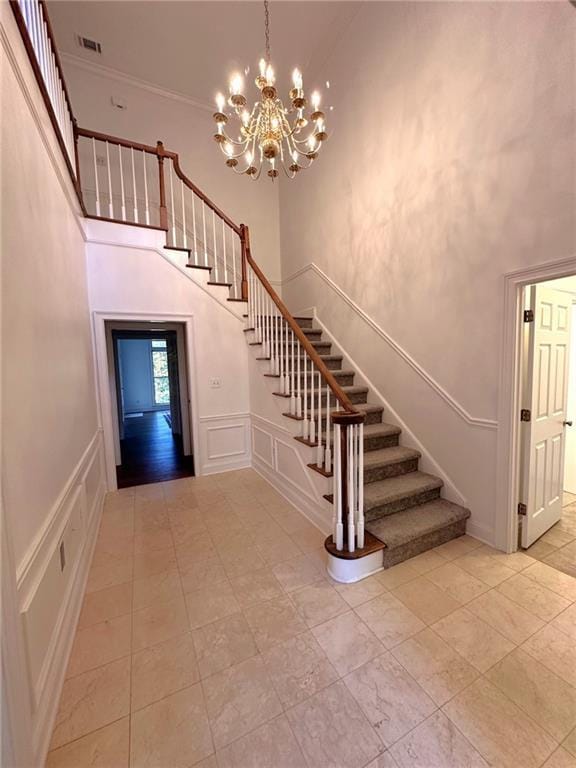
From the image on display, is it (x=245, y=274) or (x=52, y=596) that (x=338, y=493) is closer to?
(x=52, y=596)

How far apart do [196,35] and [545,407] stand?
5.64 metres

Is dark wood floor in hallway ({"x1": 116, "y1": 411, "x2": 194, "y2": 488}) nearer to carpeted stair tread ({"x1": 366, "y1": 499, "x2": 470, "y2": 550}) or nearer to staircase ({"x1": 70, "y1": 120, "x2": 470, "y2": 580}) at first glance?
staircase ({"x1": 70, "y1": 120, "x2": 470, "y2": 580})

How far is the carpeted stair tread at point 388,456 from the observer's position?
2807 millimetres

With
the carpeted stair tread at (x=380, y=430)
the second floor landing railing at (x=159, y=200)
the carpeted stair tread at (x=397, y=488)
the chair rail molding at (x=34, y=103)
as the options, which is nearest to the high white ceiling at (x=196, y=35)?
the second floor landing railing at (x=159, y=200)

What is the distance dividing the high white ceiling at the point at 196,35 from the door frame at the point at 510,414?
3862 mm

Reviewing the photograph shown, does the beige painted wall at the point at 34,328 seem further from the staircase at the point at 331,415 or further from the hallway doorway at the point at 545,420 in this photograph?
the hallway doorway at the point at 545,420

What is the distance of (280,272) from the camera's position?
558 cm

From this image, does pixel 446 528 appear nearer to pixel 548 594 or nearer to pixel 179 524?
pixel 548 594

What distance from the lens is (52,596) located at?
152 centimetres

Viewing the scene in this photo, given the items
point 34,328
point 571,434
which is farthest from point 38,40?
point 571,434

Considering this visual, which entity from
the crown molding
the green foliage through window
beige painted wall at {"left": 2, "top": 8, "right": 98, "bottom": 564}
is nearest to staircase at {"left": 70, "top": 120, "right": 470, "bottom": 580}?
the crown molding

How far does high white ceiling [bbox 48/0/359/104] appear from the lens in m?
3.54

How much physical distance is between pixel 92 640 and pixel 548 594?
9.05 ft

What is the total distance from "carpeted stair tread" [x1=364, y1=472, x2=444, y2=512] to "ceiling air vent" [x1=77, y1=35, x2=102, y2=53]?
610cm
